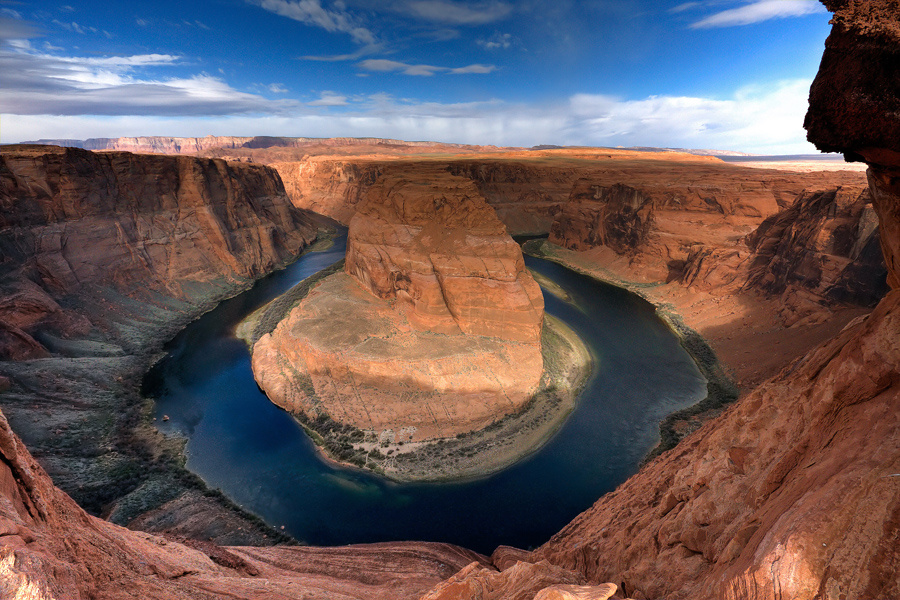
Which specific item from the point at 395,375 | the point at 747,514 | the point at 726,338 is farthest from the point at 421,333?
the point at 726,338

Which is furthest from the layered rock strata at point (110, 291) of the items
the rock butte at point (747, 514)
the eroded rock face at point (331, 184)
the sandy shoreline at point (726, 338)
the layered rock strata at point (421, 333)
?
the eroded rock face at point (331, 184)

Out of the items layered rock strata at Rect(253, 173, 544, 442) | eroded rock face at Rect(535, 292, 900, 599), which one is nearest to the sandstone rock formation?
eroded rock face at Rect(535, 292, 900, 599)

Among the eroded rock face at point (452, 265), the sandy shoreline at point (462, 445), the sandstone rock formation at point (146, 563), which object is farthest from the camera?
the eroded rock face at point (452, 265)

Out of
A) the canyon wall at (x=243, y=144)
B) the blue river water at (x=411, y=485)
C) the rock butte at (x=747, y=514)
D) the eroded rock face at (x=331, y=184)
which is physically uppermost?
the canyon wall at (x=243, y=144)

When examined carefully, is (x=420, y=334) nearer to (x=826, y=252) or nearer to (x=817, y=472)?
(x=817, y=472)

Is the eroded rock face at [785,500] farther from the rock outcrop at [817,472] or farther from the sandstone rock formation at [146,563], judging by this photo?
the sandstone rock formation at [146,563]

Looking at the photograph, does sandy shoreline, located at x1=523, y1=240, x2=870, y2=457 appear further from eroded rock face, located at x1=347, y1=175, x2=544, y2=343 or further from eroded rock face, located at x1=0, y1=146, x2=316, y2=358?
eroded rock face, located at x1=0, y1=146, x2=316, y2=358
